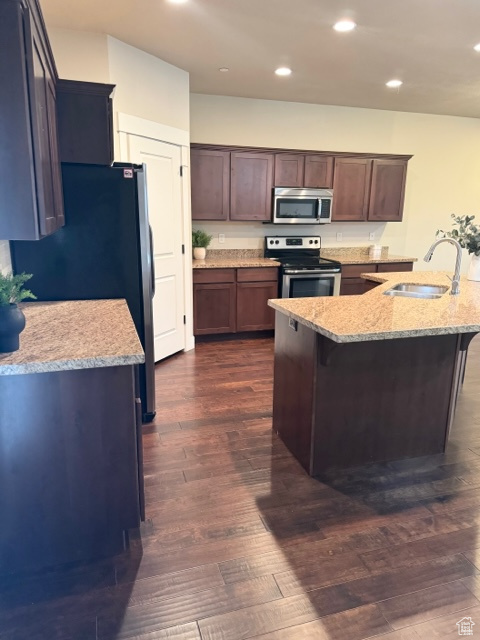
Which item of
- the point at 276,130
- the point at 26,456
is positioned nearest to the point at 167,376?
the point at 26,456

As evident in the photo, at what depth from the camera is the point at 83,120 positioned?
2346 millimetres

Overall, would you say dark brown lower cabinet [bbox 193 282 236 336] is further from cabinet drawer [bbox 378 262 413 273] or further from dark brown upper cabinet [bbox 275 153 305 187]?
cabinet drawer [bbox 378 262 413 273]

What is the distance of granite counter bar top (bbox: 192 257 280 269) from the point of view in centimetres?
458

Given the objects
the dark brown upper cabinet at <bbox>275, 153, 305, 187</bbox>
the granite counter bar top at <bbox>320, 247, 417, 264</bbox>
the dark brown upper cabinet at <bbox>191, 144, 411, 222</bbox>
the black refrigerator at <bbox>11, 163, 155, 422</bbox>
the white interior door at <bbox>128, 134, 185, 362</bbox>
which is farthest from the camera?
the granite counter bar top at <bbox>320, 247, 417, 264</bbox>

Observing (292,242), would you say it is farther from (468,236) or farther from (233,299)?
(468,236)

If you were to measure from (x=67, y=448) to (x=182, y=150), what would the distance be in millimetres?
3251

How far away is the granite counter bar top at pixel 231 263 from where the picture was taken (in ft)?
15.0

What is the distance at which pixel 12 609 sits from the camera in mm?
1531

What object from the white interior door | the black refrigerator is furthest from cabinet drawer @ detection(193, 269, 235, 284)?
the black refrigerator

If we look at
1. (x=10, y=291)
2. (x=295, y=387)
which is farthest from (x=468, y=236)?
(x=10, y=291)

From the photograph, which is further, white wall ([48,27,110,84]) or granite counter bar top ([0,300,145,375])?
white wall ([48,27,110,84])

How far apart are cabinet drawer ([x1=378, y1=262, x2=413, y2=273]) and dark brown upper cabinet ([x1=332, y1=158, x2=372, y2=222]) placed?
665 millimetres

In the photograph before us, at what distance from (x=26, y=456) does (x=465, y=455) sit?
2408 millimetres

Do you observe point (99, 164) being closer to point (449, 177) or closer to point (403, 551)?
point (403, 551)
